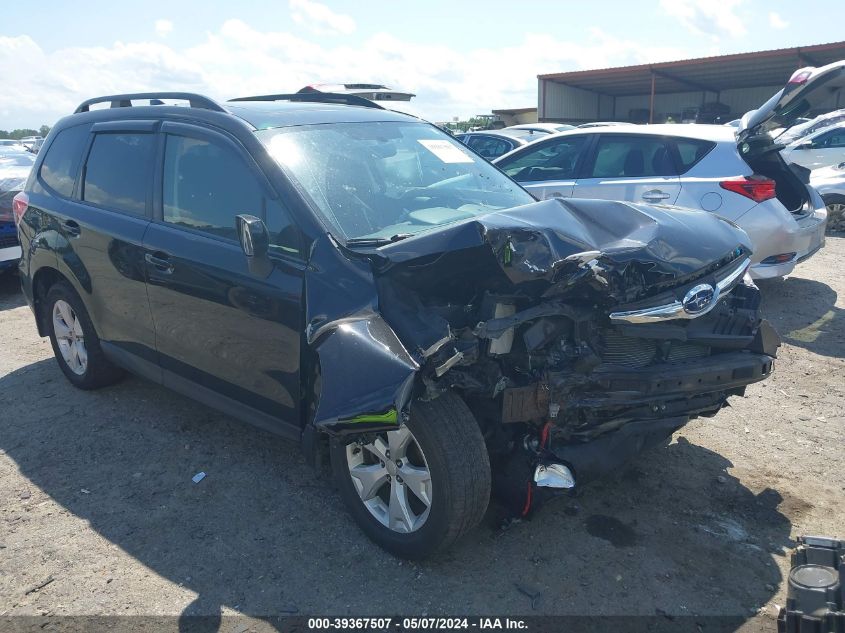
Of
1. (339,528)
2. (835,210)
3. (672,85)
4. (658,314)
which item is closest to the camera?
(658,314)

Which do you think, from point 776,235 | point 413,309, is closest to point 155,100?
point 413,309

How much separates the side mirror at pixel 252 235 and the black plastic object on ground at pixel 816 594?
2.47 meters

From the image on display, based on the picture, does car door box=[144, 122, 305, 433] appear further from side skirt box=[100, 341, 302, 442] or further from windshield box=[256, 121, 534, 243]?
windshield box=[256, 121, 534, 243]

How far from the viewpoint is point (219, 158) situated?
11.9 ft

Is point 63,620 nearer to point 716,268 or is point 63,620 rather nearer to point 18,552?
point 18,552

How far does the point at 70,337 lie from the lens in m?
5.00

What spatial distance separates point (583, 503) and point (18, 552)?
278 cm

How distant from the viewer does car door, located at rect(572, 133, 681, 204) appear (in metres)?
6.50

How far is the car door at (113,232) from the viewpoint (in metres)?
4.06

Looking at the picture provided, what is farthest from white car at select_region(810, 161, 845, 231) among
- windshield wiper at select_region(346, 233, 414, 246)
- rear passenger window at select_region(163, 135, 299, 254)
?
rear passenger window at select_region(163, 135, 299, 254)

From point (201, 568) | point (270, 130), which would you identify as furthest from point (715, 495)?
point (270, 130)

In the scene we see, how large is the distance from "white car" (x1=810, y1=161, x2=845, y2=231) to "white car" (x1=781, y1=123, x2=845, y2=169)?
4.53ft

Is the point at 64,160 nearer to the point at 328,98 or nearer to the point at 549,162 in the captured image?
the point at 328,98

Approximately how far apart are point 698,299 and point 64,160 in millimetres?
4353
